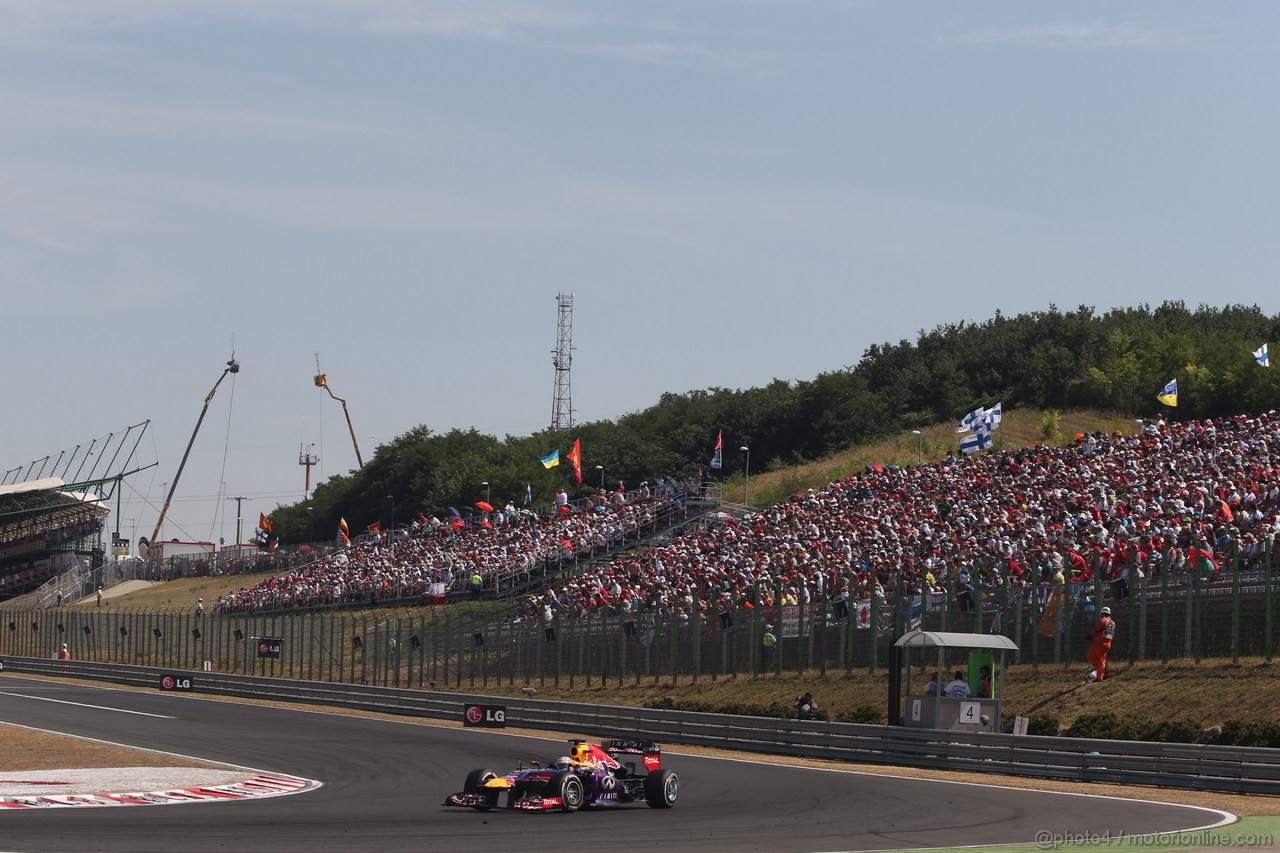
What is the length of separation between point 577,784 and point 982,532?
19.9 metres

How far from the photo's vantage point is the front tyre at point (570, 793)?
20047 millimetres

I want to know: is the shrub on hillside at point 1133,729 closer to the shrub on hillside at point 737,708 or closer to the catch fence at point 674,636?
the catch fence at point 674,636

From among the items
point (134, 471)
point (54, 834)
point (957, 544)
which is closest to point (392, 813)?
point (54, 834)

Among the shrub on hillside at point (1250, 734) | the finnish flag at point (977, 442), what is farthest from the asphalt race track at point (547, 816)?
the finnish flag at point (977, 442)

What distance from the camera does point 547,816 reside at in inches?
774

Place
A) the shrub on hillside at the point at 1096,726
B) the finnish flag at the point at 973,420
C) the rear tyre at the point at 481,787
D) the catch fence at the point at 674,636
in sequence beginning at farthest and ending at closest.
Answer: the finnish flag at the point at 973,420 < the catch fence at the point at 674,636 < the shrub on hillside at the point at 1096,726 < the rear tyre at the point at 481,787

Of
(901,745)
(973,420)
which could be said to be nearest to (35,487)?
(973,420)

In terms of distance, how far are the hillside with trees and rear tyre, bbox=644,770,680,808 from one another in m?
51.4

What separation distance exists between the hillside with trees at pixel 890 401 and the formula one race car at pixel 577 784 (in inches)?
2022

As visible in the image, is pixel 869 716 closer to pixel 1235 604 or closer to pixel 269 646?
pixel 1235 604

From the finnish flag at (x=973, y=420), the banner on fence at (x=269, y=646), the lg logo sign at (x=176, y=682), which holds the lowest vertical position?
the lg logo sign at (x=176, y=682)

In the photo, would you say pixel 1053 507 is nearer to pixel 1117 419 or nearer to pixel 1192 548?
pixel 1192 548

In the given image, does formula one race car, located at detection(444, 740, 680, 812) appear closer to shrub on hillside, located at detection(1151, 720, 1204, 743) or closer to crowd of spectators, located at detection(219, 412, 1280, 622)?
shrub on hillside, located at detection(1151, 720, 1204, 743)

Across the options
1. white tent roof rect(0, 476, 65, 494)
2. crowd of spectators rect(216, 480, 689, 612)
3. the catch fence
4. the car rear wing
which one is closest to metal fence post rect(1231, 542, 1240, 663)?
the catch fence
